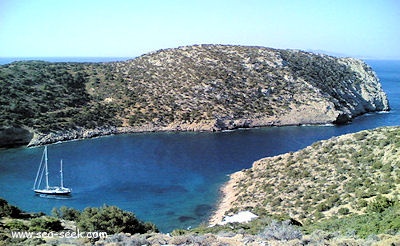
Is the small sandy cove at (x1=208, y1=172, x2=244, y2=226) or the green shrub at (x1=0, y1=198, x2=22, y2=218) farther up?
the green shrub at (x1=0, y1=198, x2=22, y2=218)

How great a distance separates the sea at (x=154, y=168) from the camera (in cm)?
3669

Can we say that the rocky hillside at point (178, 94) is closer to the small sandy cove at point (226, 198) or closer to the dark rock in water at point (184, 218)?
the small sandy cove at point (226, 198)

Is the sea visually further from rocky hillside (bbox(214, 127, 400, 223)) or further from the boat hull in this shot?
rocky hillside (bbox(214, 127, 400, 223))

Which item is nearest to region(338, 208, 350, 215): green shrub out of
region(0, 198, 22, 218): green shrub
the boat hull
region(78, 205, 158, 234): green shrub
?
region(78, 205, 158, 234): green shrub

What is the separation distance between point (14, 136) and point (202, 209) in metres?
41.7

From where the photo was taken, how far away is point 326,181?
31.0 metres

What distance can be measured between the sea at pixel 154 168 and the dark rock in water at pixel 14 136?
11.4 feet

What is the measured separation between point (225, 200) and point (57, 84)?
5494cm

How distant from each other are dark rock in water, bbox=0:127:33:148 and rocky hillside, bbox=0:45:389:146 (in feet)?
0.50

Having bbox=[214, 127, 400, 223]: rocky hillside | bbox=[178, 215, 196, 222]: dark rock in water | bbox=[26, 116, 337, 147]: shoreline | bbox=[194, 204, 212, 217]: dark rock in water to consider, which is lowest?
bbox=[178, 215, 196, 222]: dark rock in water

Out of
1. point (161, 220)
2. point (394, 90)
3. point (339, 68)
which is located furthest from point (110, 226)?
point (394, 90)

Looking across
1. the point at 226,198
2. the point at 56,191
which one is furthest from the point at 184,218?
the point at 56,191

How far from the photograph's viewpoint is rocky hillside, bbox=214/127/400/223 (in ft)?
84.1

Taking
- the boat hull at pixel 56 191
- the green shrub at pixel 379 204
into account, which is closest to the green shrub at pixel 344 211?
the green shrub at pixel 379 204
